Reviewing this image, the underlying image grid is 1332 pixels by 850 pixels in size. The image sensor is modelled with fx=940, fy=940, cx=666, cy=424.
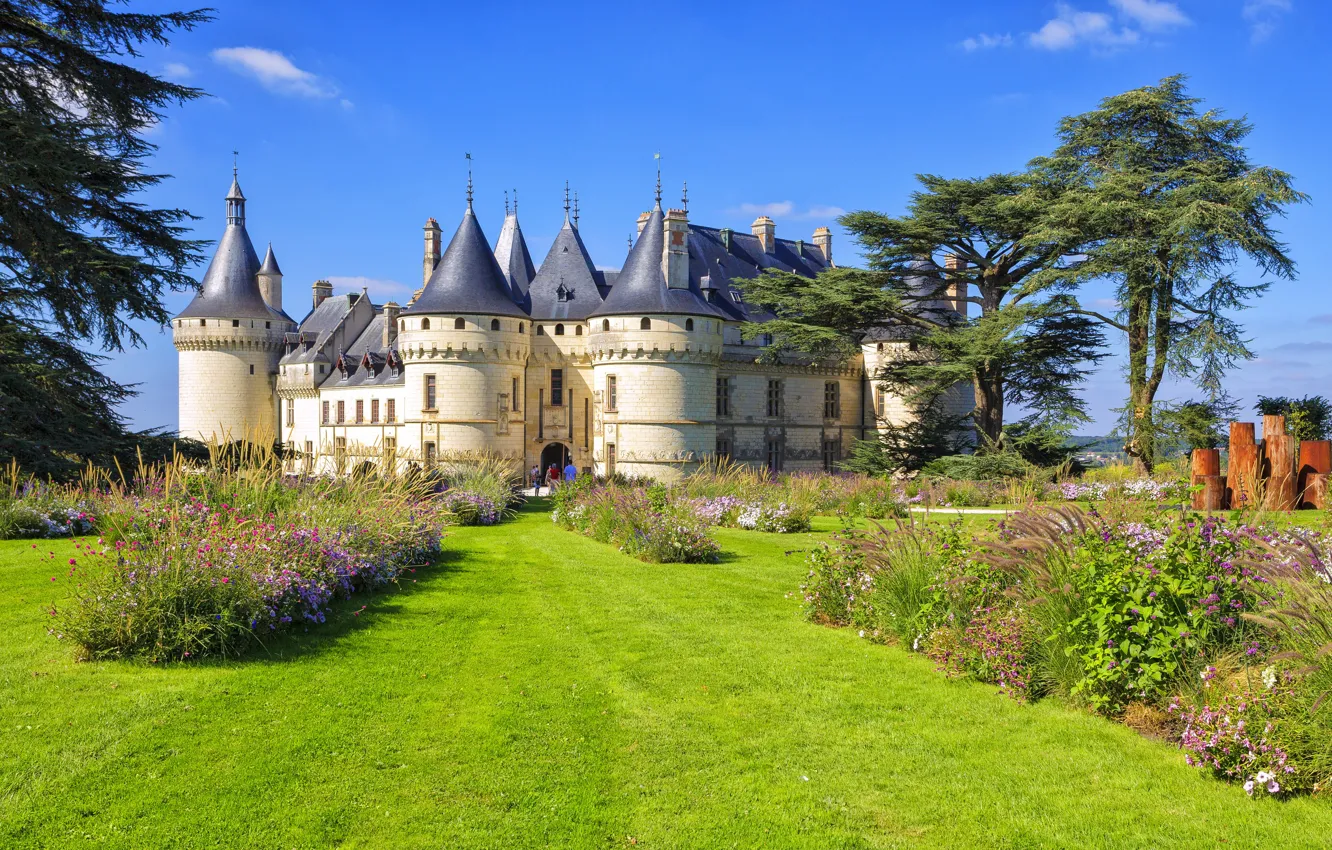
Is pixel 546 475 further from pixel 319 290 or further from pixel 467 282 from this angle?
pixel 319 290

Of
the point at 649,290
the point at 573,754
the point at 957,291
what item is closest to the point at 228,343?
the point at 649,290

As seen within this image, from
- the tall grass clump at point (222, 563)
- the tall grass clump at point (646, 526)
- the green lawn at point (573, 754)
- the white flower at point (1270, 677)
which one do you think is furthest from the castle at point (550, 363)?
the white flower at point (1270, 677)

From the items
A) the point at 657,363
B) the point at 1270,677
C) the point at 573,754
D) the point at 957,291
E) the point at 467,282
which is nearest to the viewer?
the point at 1270,677

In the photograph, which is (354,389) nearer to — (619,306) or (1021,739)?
(619,306)

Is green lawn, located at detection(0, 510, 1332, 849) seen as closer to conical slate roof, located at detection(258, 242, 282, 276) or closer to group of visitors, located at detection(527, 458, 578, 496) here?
group of visitors, located at detection(527, 458, 578, 496)

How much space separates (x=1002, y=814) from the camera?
15.8 feet

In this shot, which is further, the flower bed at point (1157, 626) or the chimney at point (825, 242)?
the chimney at point (825, 242)

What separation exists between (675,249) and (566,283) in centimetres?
515

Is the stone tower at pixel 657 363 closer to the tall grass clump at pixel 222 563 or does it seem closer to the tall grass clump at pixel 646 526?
the tall grass clump at pixel 646 526

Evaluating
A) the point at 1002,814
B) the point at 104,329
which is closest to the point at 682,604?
the point at 1002,814

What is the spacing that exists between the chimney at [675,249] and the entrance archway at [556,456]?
7615mm

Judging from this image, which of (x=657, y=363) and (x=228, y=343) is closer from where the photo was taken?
(x=657, y=363)

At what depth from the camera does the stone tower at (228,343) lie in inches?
1650

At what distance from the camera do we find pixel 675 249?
30781mm
